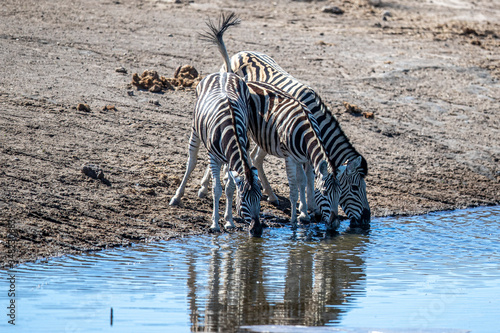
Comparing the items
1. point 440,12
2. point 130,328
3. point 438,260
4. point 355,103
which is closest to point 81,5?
point 355,103

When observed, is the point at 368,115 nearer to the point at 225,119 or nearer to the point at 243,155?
the point at 225,119

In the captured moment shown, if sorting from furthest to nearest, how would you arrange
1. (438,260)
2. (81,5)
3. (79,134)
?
(81,5) → (79,134) → (438,260)

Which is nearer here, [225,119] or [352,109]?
[225,119]

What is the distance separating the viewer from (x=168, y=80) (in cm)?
1391

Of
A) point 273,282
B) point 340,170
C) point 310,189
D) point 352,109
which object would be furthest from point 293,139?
point 352,109

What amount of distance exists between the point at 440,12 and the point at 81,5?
9.14m

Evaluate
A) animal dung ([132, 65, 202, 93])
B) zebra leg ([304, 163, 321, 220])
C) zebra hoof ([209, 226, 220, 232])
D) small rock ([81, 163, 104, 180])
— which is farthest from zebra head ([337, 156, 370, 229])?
animal dung ([132, 65, 202, 93])

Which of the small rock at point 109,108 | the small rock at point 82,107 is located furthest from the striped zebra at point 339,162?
the small rock at point 82,107

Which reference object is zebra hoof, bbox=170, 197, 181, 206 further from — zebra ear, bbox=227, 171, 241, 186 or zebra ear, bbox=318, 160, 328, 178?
zebra ear, bbox=318, 160, 328, 178

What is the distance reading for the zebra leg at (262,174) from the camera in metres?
10.5

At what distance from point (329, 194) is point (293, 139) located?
805mm

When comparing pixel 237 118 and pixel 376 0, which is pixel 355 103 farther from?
pixel 376 0

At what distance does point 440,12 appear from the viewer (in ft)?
66.5

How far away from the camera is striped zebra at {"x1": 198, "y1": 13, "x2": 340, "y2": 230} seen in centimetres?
940
